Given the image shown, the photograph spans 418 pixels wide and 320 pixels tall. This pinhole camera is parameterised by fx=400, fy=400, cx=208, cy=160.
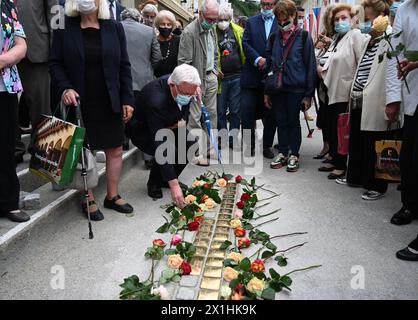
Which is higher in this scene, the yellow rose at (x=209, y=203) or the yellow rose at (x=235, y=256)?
the yellow rose at (x=235, y=256)

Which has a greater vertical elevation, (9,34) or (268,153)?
(9,34)

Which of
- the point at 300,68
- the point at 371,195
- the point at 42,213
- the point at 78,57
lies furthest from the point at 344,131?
the point at 42,213

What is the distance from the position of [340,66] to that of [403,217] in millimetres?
1865

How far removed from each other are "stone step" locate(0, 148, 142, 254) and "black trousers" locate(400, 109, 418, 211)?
2779mm

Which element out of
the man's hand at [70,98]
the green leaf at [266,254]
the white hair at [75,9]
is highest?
the white hair at [75,9]

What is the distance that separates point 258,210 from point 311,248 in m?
0.87

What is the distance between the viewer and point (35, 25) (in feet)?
12.1

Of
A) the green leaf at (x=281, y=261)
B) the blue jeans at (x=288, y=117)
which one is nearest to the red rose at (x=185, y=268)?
the green leaf at (x=281, y=261)

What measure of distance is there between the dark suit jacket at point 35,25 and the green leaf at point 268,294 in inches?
113

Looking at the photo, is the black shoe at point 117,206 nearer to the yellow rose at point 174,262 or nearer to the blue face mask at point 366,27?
the yellow rose at point 174,262

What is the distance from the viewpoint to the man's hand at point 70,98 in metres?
3.11

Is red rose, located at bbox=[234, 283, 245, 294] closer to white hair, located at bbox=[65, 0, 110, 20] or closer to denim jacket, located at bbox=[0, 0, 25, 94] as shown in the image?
denim jacket, located at bbox=[0, 0, 25, 94]

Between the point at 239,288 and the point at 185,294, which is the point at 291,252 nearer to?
the point at 239,288

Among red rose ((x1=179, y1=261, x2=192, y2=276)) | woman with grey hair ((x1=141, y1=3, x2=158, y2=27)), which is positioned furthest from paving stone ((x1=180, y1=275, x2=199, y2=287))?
woman with grey hair ((x1=141, y1=3, x2=158, y2=27))
